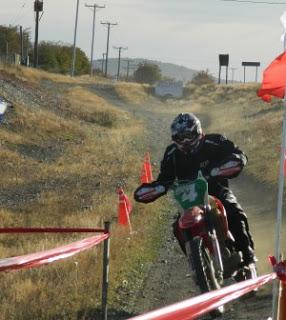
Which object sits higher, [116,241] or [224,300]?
[224,300]

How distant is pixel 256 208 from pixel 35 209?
15.4 feet

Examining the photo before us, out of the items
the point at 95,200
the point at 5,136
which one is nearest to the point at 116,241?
the point at 95,200

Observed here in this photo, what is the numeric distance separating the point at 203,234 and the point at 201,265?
1.02 feet

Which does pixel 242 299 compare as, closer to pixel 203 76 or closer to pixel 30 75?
pixel 30 75

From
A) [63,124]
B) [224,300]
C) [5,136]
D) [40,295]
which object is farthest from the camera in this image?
[63,124]

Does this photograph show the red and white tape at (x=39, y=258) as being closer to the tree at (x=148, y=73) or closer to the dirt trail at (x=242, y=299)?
the dirt trail at (x=242, y=299)

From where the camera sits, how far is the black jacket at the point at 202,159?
7528 mm

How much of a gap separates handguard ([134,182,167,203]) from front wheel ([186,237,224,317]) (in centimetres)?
82

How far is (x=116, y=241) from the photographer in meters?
10.7

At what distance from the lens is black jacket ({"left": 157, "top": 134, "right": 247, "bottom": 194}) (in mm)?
7528

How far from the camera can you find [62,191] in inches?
737

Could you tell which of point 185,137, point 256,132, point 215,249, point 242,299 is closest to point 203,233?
point 215,249

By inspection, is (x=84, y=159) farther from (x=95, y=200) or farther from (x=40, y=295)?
(x=40, y=295)

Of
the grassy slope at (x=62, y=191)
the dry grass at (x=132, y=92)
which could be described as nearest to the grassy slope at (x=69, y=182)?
the grassy slope at (x=62, y=191)
